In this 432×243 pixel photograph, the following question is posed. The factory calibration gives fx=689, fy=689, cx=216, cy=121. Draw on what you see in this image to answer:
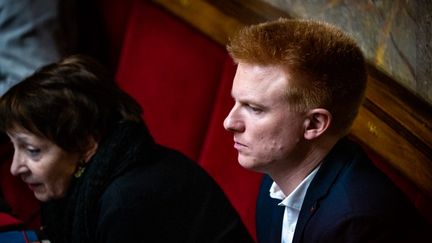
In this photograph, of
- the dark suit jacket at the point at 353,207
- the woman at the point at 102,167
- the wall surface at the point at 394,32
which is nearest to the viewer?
the dark suit jacket at the point at 353,207

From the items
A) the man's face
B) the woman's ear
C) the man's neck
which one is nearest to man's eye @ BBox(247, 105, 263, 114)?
the man's face

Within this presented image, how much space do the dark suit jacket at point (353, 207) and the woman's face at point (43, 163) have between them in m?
0.58

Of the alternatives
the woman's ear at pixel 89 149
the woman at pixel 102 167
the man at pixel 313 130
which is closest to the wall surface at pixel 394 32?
the man at pixel 313 130

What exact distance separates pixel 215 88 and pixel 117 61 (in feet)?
1.60

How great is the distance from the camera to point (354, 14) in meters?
1.44

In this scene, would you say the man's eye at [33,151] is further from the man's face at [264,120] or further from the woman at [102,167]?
the man's face at [264,120]

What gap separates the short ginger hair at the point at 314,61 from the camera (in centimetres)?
106

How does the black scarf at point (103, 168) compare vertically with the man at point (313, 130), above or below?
below

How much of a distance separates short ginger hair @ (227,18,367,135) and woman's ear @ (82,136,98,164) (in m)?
0.49

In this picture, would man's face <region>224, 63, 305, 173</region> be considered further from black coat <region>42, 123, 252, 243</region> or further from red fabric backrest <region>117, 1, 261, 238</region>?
red fabric backrest <region>117, 1, 261, 238</region>

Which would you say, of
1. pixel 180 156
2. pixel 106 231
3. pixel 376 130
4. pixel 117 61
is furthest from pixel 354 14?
pixel 117 61

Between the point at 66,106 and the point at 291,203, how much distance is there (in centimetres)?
53

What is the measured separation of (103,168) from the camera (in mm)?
1410

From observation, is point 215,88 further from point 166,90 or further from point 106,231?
point 106,231
